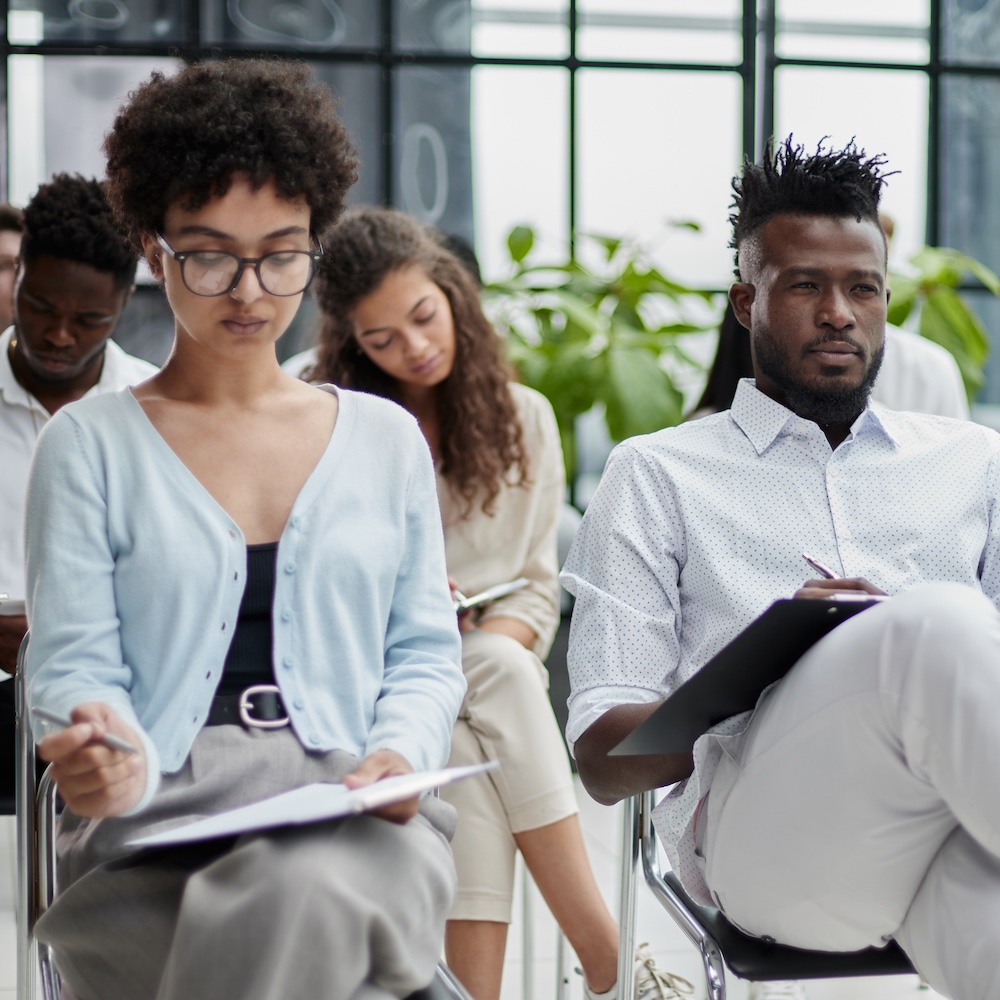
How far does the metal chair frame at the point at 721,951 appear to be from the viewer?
4.61 feet

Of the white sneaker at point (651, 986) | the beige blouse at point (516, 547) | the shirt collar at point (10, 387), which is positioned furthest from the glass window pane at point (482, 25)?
the white sneaker at point (651, 986)

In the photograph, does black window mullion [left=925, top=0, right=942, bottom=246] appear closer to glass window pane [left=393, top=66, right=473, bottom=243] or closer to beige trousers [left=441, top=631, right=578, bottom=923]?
glass window pane [left=393, top=66, right=473, bottom=243]

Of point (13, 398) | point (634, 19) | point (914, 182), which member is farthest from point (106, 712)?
point (914, 182)

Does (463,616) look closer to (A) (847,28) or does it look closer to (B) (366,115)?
(B) (366,115)

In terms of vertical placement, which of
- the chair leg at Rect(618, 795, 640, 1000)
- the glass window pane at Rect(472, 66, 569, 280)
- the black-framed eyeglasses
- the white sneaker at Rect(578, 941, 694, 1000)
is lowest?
the white sneaker at Rect(578, 941, 694, 1000)

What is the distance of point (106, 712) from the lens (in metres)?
1.15

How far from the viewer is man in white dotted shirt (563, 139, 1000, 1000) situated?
4.09 ft

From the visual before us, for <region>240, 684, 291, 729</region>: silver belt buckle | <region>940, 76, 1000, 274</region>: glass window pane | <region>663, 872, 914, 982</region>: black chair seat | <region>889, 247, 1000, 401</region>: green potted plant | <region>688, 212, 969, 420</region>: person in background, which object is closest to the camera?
<region>240, 684, 291, 729</region>: silver belt buckle

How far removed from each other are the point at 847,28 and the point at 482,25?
130 centimetres

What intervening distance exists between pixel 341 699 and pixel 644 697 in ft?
1.36

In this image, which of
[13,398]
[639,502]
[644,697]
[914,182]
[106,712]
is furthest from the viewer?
[914,182]

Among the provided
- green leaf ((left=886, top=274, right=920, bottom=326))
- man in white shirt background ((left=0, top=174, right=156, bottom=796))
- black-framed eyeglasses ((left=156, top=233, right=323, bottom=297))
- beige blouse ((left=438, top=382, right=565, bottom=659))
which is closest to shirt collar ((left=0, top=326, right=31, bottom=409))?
man in white shirt background ((left=0, top=174, right=156, bottom=796))

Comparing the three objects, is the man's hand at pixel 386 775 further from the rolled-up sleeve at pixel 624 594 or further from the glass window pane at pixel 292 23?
the glass window pane at pixel 292 23

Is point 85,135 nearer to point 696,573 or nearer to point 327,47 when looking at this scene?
point 327,47
